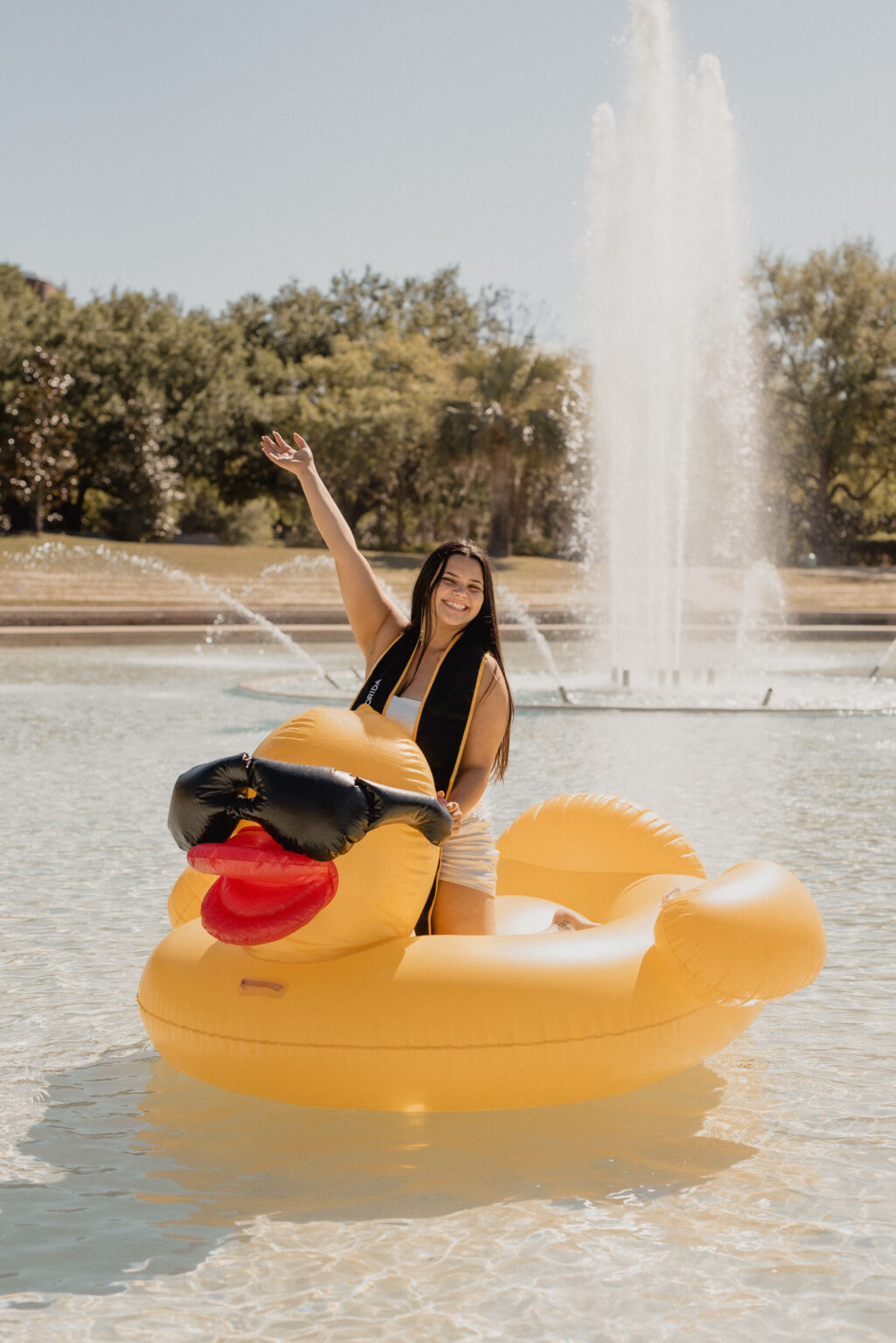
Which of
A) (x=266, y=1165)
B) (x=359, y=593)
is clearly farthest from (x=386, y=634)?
(x=266, y=1165)

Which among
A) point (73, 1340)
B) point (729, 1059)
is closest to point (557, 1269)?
point (73, 1340)

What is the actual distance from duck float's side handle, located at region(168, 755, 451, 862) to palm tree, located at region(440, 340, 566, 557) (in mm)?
35483

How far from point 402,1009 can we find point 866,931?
274 cm

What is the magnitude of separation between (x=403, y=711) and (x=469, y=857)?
427 mm

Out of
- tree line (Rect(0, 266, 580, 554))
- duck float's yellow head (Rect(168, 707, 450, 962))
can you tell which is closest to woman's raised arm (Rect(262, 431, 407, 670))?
duck float's yellow head (Rect(168, 707, 450, 962))

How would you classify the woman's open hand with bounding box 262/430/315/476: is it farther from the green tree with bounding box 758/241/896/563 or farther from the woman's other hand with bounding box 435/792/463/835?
the green tree with bounding box 758/241/896/563

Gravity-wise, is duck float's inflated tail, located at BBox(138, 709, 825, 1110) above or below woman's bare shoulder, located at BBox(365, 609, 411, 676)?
below

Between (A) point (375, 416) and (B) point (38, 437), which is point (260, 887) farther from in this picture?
(A) point (375, 416)

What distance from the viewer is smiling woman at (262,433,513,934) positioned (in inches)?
147

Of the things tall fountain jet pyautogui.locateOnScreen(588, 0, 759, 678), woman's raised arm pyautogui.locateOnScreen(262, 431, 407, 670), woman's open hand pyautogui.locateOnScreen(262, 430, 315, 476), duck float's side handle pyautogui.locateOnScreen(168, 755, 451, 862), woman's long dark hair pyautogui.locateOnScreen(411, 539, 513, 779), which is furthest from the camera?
tall fountain jet pyautogui.locateOnScreen(588, 0, 759, 678)

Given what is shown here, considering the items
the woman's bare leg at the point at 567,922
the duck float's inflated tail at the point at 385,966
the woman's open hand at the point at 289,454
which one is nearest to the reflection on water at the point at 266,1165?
the duck float's inflated tail at the point at 385,966

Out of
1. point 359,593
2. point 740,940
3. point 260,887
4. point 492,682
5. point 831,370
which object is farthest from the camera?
point 831,370

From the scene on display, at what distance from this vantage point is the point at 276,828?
123 inches

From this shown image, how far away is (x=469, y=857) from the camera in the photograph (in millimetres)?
3736
